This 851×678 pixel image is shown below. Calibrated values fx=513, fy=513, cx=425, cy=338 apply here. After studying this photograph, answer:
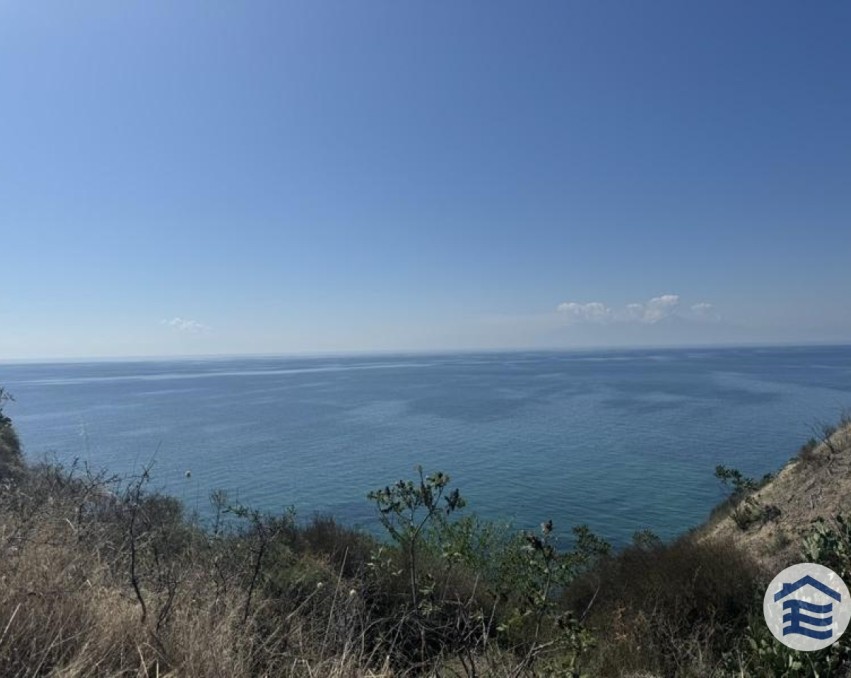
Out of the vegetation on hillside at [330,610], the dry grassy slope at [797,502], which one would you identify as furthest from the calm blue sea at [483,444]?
the vegetation on hillside at [330,610]

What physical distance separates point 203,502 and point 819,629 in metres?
35.1

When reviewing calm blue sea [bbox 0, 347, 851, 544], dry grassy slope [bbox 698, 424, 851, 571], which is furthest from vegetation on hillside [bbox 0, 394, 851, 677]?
calm blue sea [bbox 0, 347, 851, 544]

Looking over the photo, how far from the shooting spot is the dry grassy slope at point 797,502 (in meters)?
12.3

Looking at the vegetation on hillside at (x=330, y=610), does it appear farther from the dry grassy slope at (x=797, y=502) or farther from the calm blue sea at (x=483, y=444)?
the calm blue sea at (x=483, y=444)

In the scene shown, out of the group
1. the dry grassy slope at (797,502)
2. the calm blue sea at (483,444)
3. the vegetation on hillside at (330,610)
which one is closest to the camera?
the vegetation on hillside at (330,610)

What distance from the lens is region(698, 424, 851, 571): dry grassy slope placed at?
1234 centimetres

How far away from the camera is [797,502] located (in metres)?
14.2

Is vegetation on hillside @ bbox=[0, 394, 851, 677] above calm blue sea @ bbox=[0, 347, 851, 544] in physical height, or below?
above

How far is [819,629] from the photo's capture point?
600 centimetres

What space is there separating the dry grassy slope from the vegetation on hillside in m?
0.81

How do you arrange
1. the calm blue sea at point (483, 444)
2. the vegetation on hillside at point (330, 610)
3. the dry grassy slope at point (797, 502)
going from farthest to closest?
the calm blue sea at point (483, 444), the dry grassy slope at point (797, 502), the vegetation on hillside at point (330, 610)

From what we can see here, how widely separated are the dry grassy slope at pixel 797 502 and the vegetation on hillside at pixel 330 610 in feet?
2.66

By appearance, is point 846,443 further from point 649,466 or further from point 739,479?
point 649,466

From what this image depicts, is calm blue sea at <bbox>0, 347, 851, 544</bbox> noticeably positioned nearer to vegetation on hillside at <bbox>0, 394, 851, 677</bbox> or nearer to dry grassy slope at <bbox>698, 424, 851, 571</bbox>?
dry grassy slope at <bbox>698, 424, 851, 571</bbox>
